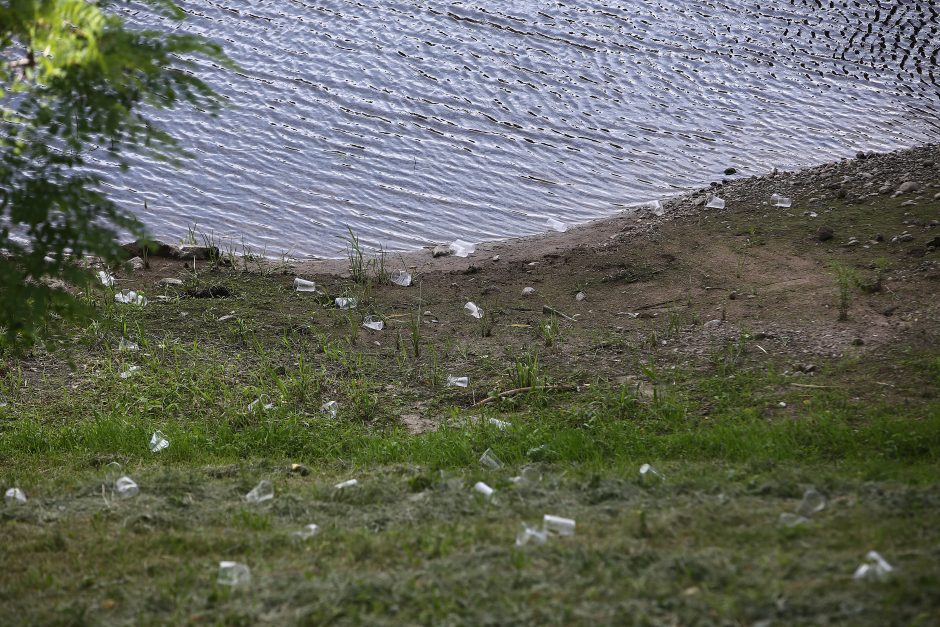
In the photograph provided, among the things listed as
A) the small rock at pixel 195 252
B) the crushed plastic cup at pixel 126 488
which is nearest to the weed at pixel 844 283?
the crushed plastic cup at pixel 126 488

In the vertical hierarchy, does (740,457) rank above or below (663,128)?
below

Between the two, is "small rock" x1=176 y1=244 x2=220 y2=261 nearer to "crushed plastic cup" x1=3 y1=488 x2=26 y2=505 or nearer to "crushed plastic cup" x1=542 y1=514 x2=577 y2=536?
"crushed plastic cup" x1=3 y1=488 x2=26 y2=505

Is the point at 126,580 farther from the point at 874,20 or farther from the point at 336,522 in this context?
the point at 874,20

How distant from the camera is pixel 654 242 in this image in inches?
336

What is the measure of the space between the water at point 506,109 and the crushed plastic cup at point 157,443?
4.28m

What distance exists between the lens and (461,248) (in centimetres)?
935

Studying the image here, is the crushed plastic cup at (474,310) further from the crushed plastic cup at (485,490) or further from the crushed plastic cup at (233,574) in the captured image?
the crushed plastic cup at (233,574)

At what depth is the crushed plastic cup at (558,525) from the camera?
12.9 ft

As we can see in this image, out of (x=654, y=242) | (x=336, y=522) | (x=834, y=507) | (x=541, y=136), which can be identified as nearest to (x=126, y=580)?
(x=336, y=522)

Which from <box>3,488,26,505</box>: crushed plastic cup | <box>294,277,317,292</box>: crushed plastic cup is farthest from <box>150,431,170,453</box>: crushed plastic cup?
<box>294,277,317,292</box>: crushed plastic cup

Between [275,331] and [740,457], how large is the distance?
3.64m

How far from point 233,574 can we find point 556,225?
7.03 m

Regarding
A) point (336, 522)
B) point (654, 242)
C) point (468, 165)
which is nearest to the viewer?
point (336, 522)

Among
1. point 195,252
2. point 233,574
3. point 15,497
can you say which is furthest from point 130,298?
point 233,574
